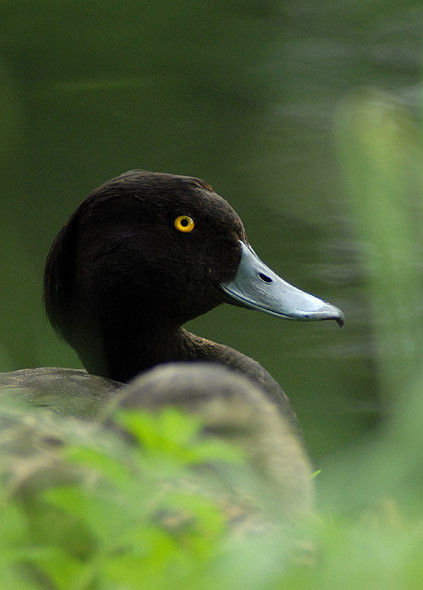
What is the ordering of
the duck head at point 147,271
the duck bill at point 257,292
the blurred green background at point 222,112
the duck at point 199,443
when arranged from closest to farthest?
the duck at point 199,443, the duck head at point 147,271, the duck bill at point 257,292, the blurred green background at point 222,112

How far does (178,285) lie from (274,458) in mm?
1886

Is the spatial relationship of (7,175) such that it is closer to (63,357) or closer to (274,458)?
(63,357)

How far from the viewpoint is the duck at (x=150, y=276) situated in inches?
121

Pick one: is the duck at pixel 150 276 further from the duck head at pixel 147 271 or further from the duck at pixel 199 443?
the duck at pixel 199 443

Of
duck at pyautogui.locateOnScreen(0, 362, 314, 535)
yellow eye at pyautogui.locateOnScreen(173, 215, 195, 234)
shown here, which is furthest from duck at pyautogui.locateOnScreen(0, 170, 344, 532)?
duck at pyautogui.locateOnScreen(0, 362, 314, 535)

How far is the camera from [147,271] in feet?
10.2

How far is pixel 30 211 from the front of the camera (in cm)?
585

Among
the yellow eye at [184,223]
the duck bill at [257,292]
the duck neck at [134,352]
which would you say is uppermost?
the yellow eye at [184,223]

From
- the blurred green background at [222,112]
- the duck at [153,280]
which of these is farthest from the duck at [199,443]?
the blurred green background at [222,112]

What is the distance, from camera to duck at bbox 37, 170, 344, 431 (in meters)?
3.08

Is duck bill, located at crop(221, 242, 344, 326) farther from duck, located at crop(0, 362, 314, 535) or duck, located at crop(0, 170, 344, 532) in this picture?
duck, located at crop(0, 362, 314, 535)

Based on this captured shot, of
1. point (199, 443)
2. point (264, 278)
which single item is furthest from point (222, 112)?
point (199, 443)

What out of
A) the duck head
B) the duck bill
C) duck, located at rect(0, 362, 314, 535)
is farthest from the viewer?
the duck bill

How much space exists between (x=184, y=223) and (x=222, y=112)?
10.6 feet
